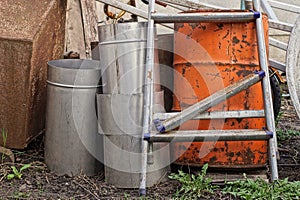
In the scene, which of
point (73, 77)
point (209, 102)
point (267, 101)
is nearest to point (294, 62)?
point (267, 101)

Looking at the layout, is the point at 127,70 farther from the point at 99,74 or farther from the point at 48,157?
the point at 48,157

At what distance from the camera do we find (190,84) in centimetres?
270

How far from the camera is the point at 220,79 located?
104 inches

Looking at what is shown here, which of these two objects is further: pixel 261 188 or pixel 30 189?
pixel 30 189

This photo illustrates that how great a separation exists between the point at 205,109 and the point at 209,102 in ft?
0.14

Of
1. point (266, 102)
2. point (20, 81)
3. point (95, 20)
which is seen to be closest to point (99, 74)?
point (20, 81)

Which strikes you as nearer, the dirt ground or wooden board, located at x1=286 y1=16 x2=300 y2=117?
the dirt ground

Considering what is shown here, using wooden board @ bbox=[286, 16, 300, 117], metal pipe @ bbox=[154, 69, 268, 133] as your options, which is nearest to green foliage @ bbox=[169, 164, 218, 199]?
metal pipe @ bbox=[154, 69, 268, 133]

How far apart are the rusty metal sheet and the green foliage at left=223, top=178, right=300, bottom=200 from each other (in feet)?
4.04

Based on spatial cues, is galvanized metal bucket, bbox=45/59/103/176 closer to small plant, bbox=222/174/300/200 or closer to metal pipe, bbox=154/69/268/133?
metal pipe, bbox=154/69/268/133

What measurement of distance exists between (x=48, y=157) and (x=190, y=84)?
0.91m

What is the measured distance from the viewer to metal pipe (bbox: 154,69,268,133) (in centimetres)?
253

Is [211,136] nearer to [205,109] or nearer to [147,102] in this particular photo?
[205,109]

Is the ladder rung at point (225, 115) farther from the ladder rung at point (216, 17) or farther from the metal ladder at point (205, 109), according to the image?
the ladder rung at point (216, 17)
